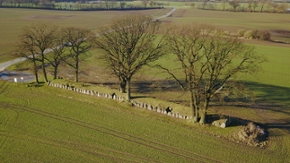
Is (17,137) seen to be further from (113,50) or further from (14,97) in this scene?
(113,50)

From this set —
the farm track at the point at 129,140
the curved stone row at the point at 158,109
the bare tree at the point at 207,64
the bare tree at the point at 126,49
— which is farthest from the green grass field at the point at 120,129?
the bare tree at the point at 126,49

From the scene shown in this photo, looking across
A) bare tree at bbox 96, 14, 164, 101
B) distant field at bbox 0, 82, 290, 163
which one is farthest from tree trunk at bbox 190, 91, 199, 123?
bare tree at bbox 96, 14, 164, 101

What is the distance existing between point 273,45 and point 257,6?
309 ft

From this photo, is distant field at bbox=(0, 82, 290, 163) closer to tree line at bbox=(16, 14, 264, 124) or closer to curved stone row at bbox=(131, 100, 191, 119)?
curved stone row at bbox=(131, 100, 191, 119)

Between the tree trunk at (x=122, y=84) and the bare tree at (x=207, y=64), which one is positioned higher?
the bare tree at (x=207, y=64)

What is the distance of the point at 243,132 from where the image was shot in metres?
29.2

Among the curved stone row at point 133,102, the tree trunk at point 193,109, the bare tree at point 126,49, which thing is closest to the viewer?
the tree trunk at point 193,109

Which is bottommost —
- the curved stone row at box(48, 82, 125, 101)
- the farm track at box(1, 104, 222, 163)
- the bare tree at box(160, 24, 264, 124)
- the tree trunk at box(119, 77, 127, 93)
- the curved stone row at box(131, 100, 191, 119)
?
the farm track at box(1, 104, 222, 163)

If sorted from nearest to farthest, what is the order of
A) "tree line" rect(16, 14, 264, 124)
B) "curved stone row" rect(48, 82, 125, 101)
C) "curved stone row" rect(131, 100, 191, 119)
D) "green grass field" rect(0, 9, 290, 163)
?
"green grass field" rect(0, 9, 290, 163)
"tree line" rect(16, 14, 264, 124)
"curved stone row" rect(131, 100, 191, 119)
"curved stone row" rect(48, 82, 125, 101)

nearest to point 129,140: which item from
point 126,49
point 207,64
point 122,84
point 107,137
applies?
point 107,137

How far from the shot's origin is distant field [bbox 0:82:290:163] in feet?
83.9

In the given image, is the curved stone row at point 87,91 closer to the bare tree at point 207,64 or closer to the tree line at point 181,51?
the tree line at point 181,51

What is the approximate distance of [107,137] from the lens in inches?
1134

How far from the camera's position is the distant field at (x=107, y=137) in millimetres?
25562
